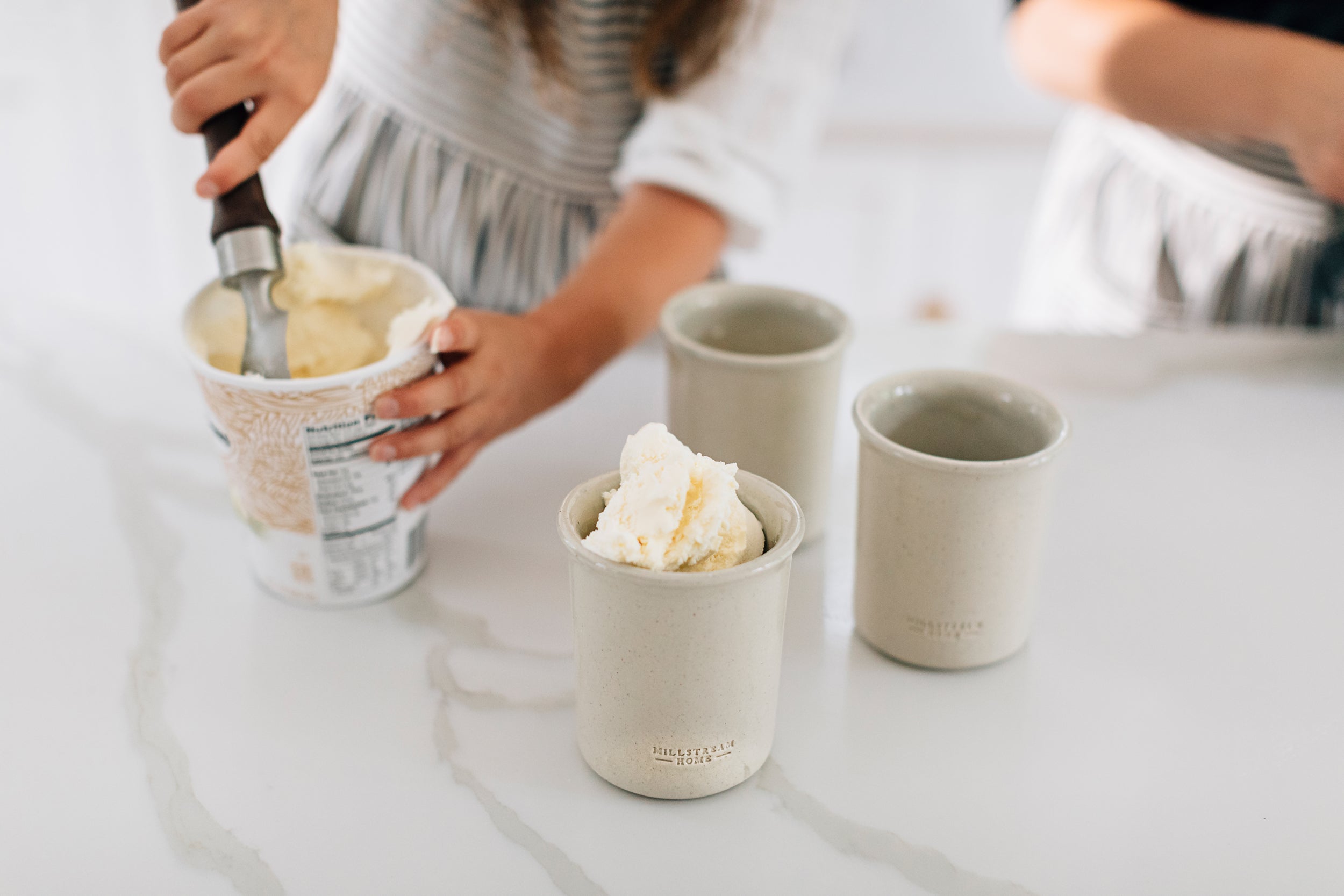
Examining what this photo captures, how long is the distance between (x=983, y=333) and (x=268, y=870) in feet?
2.11

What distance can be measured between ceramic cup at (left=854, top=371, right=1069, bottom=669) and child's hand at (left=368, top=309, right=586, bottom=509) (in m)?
0.20

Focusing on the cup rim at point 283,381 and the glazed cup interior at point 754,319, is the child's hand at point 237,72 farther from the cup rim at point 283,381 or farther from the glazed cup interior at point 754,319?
the glazed cup interior at point 754,319

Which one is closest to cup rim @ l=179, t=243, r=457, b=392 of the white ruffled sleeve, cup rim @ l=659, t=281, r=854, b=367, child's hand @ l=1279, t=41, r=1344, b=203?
cup rim @ l=659, t=281, r=854, b=367

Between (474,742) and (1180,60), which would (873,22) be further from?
(474,742)

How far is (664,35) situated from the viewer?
744 mm

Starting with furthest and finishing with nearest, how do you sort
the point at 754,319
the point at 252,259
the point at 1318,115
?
the point at 1318,115
the point at 754,319
the point at 252,259

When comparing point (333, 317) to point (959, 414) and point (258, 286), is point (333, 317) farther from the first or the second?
point (959, 414)

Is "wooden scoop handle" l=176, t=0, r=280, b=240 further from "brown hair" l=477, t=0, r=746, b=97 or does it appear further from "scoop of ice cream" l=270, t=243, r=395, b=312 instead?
"brown hair" l=477, t=0, r=746, b=97

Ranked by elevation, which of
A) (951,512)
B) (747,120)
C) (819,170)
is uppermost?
(747,120)

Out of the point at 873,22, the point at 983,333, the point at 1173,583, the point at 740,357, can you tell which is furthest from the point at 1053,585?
the point at 873,22

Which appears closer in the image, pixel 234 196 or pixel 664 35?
pixel 234 196

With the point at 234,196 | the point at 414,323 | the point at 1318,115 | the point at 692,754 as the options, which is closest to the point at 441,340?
the point at 414,323

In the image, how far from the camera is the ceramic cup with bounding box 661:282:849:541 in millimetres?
546

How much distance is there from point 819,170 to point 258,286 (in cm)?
131
